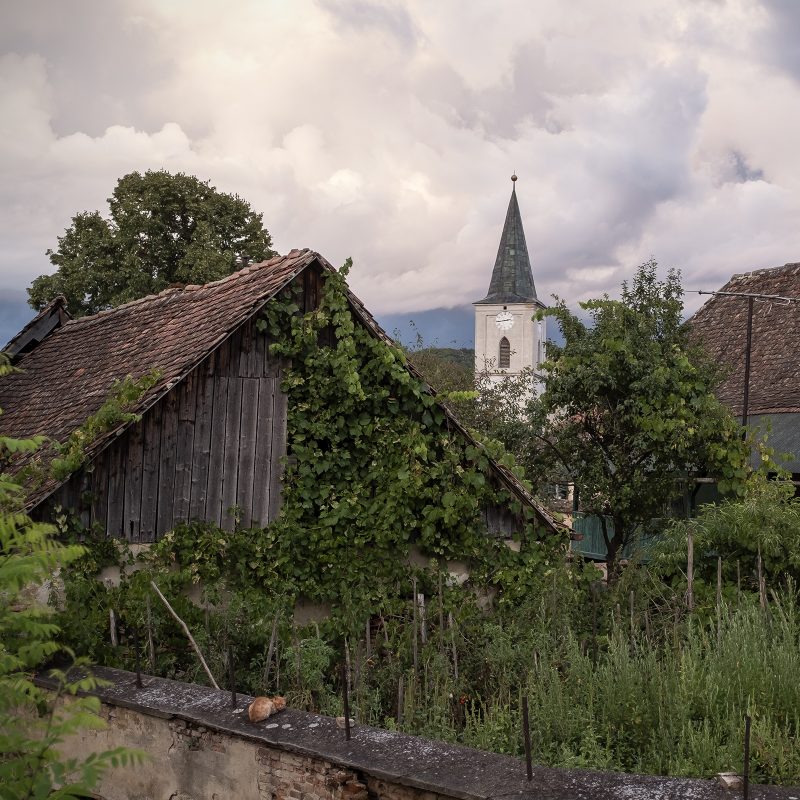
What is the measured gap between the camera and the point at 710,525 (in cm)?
1027

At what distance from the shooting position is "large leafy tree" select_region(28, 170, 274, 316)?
29.0 m

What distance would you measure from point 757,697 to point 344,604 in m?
5.30

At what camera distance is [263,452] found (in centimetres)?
1070

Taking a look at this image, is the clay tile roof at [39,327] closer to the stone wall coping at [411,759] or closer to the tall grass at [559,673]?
the tall grass at [559,673]

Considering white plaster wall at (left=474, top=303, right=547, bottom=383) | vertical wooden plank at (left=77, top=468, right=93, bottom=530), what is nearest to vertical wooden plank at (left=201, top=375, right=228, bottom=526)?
vertical wooden plank at (left=77, top=468, right=93, bottom=530)

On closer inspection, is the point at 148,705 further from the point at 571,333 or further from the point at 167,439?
the point at 571,333

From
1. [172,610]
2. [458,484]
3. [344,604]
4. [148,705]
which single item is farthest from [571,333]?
[148,705]

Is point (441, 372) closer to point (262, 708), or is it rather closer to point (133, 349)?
point (133, 349)

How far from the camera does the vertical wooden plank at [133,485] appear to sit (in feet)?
31.8

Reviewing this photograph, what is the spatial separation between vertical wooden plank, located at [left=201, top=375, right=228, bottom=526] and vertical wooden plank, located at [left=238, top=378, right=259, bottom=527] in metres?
0.22

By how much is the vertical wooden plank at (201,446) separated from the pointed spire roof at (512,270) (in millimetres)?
61413

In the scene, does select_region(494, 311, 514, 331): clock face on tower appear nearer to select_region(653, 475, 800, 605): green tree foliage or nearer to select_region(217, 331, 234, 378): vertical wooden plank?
select_region(653, 475, 800, 605): green tree foliage

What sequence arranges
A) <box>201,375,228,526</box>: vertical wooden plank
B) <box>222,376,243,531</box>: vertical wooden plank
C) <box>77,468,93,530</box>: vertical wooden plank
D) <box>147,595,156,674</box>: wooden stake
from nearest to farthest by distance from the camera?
<box>147,595,156,674</box>: wooden stake < <box>77,468,93,530</box>: vertical wooden plank < <box>201,375,228,526</box>: vertical wooden plank < <box>222,376,243,531</box>: vertical wooden plank

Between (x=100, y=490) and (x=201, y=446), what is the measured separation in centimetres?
126
